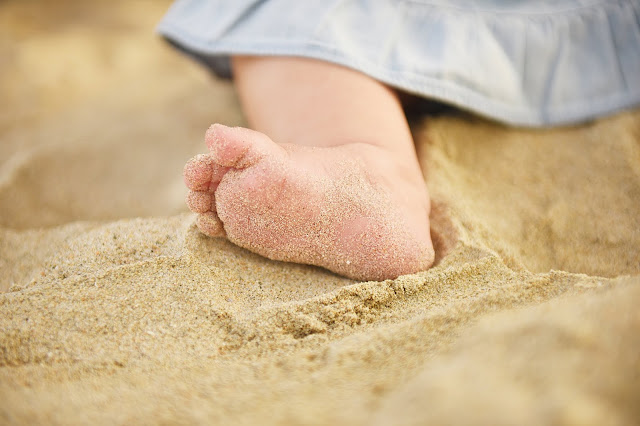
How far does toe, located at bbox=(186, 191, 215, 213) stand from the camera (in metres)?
0.78

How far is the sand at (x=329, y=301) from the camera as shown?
0.49 metres

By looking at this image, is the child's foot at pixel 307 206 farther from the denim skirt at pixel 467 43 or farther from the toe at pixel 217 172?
the denim skirt at pixel 467 43

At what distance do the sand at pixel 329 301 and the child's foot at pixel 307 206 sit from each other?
4cm

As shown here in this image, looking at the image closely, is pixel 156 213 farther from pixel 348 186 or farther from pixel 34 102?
pixel 34 102

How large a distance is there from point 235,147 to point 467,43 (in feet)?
2.16

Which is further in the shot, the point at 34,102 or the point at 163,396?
the point at 34,102

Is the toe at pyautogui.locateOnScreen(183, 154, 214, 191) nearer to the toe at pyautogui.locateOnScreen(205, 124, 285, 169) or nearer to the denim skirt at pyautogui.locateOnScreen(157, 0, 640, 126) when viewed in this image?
the toe at pyautogui.locateOnScreen(205, 124, 285, 169)

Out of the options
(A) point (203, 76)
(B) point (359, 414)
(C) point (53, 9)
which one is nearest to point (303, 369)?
(B) point (359, 414)

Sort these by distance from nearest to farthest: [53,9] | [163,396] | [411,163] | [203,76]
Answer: [163,396], [411,163], [203,76], [53,9]

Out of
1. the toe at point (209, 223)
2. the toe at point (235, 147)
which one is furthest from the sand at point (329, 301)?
the toe at point (235, 147)

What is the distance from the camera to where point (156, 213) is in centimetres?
113

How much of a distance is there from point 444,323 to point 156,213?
29.0 inches

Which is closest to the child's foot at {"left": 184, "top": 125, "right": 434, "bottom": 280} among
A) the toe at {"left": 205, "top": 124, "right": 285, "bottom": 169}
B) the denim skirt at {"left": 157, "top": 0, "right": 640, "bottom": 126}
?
the toe at {"left": 205, "top": 124, "right": 285, "bottom": 169}

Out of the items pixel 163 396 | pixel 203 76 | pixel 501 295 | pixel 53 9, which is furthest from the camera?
pixel 53 9
